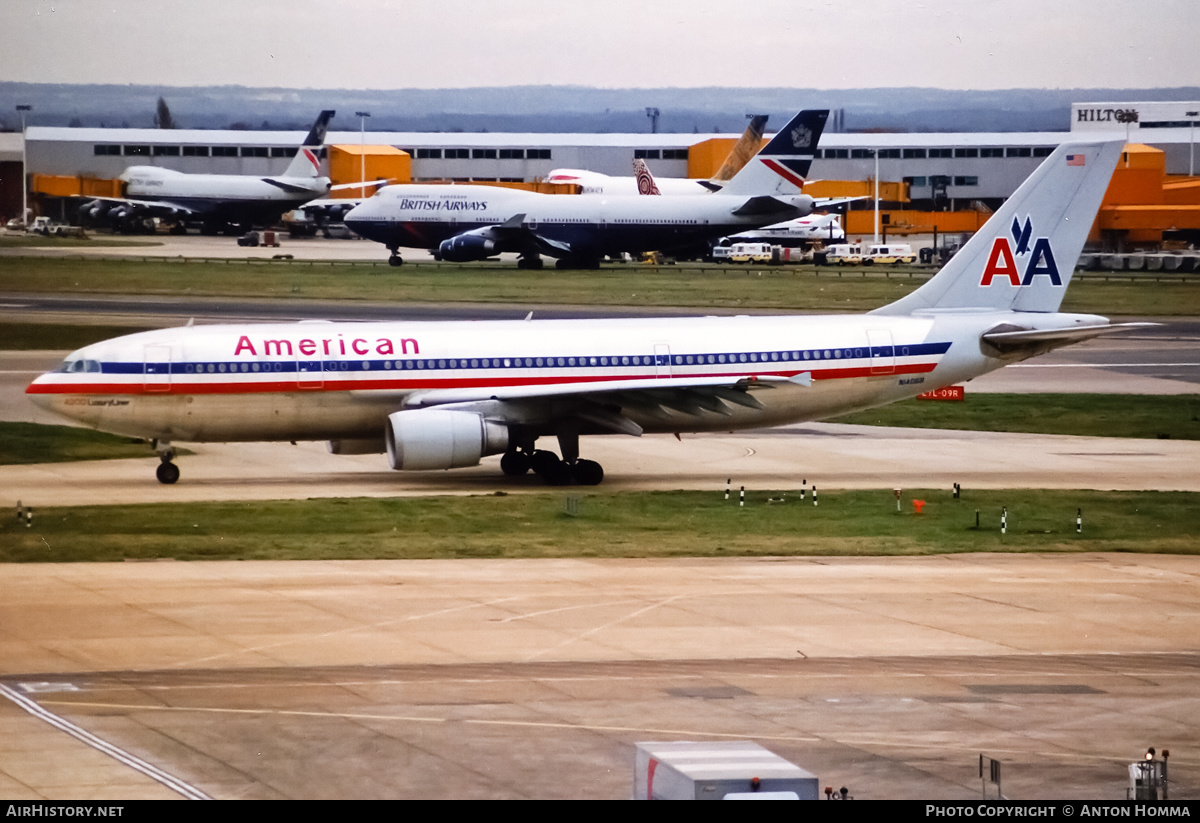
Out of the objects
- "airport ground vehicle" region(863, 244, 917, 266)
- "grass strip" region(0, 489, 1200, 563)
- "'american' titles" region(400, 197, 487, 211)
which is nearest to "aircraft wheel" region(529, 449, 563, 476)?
"grass strip" region(0, 489, 1200, 563)

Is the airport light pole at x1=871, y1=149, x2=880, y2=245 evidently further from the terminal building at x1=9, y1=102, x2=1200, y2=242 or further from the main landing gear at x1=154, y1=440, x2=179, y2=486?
the main landing gear at x1=154, y1=440, x2=179, y2=486

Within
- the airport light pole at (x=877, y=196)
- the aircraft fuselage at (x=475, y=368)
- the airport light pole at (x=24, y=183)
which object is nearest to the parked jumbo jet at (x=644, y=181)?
the airport light pole at (x=877, y=196)

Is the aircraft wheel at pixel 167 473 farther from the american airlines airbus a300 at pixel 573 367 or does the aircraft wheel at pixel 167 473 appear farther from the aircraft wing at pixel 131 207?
the aircraft wing at pixel 131 207

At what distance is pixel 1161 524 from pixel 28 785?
23401 millimetres

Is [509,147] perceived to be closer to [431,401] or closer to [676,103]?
[676,103]

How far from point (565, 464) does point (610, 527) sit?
551 cm

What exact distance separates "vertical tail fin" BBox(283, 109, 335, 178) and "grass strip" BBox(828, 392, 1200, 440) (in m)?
66.2

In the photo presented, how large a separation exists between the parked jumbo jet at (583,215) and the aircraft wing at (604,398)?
61277mm

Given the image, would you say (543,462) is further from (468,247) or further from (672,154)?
(672,154)

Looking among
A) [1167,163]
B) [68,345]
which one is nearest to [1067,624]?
[68,345]

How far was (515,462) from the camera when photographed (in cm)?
3809

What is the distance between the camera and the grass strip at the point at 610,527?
29.7m

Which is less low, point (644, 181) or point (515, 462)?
point (644, 181)

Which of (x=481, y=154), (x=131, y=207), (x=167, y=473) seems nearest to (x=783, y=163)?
(x=481, y=154)
